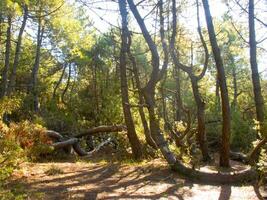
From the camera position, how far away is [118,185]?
8.98 metres

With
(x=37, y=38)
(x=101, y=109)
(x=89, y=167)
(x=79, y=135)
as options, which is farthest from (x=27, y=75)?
(x=89, y=167)

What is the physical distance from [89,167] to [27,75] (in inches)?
690

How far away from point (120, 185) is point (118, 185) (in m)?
0.04

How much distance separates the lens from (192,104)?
3550cm

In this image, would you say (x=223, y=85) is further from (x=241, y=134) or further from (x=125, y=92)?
(x=241, y=134)

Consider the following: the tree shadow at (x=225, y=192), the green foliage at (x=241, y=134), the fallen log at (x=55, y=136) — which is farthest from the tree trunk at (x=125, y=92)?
the green foliage at (x=241, y=134)

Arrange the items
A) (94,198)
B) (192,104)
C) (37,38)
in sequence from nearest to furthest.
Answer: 1. (94,198)
2. (37,38)
3. (192,104)

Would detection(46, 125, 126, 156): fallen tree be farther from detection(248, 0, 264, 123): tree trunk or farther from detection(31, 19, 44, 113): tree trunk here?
detection(248, 0, 264, 123): tree trunk

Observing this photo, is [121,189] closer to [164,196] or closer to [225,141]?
[164,196]

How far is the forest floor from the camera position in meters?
8.03

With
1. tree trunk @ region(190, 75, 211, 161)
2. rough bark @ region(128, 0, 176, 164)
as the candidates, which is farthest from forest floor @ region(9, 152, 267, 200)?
tree trunk @ region(190, 75, 211, 161)

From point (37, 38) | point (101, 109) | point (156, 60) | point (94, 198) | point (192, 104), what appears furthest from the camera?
point (192, 104)

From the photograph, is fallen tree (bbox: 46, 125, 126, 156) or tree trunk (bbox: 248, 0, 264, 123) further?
fallen tree (bbox: 46, 125, 126, 156)

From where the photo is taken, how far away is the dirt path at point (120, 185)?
26.4 ft
